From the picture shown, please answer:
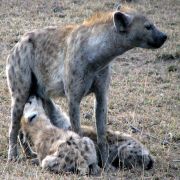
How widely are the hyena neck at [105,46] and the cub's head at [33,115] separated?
835mm

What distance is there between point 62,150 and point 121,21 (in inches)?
48.0

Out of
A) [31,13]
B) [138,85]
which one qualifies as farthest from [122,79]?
[31,13]

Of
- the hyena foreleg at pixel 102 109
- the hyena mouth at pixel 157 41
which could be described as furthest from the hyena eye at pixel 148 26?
the hyena foreleg at pixel 102 109

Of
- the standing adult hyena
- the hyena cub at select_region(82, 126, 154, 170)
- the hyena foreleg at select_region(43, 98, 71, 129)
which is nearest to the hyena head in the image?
the standing adult hyena

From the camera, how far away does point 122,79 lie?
851cm

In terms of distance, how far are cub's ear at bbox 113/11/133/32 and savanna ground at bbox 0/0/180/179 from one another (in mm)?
1250

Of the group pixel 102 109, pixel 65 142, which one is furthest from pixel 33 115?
pixel 65 142

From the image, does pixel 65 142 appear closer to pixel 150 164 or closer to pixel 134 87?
pixel 150 164

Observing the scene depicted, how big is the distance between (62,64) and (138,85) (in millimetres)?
2461

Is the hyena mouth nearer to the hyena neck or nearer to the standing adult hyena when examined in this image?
the standing adult hyena

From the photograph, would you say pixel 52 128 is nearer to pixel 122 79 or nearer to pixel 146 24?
pixel 146 24

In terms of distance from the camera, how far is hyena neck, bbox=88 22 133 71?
5.57 m

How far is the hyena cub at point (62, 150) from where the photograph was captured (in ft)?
17.5

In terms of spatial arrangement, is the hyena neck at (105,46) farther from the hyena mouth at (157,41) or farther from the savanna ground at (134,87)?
the savanna ground at (134,87)
